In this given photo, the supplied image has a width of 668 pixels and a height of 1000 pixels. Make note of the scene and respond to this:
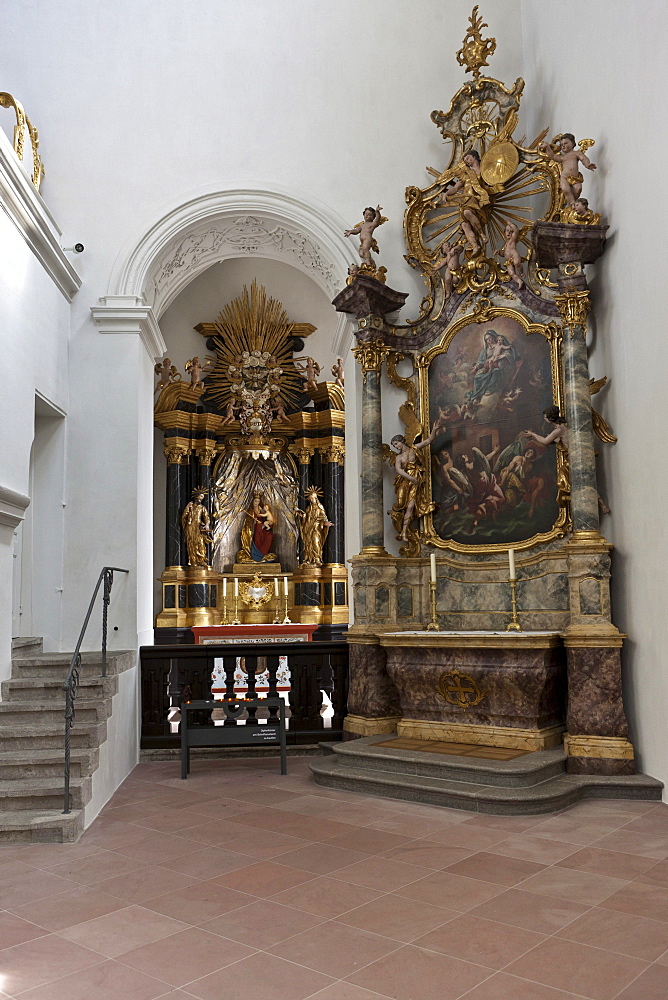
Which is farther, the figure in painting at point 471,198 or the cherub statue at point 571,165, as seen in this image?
the figure in painting at point 471,198

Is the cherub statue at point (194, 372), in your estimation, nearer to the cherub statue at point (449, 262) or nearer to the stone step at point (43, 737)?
the cherub statue at point (449, 262)

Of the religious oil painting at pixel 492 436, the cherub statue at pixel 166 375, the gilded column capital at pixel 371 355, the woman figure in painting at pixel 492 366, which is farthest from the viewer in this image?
the cherub statue at pixel 166 375

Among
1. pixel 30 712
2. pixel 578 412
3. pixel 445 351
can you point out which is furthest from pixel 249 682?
pixel 578 412

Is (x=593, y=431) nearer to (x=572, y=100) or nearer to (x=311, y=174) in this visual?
(x=572, y=100)

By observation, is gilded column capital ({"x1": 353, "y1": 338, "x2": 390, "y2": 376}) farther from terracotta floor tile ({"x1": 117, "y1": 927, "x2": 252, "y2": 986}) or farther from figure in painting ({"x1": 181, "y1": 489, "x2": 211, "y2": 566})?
figure in painting ({"x1": 181, "y1": 489, "x2": 211, "y2": 566})

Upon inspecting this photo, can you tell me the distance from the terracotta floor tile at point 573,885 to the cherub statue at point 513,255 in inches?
212

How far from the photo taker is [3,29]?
30.1ft

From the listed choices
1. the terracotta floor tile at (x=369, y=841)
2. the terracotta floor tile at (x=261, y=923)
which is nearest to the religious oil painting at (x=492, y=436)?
the terracotta floor tile at (x=369, y=841)

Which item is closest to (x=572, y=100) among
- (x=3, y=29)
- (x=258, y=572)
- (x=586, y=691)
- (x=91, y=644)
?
(x=586, y=691)

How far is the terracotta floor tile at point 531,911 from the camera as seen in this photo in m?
3.70

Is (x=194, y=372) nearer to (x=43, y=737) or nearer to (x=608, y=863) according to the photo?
(x=43, y=737)

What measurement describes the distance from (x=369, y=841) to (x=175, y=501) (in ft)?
30.4

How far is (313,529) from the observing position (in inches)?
560

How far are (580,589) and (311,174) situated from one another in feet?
17.8
